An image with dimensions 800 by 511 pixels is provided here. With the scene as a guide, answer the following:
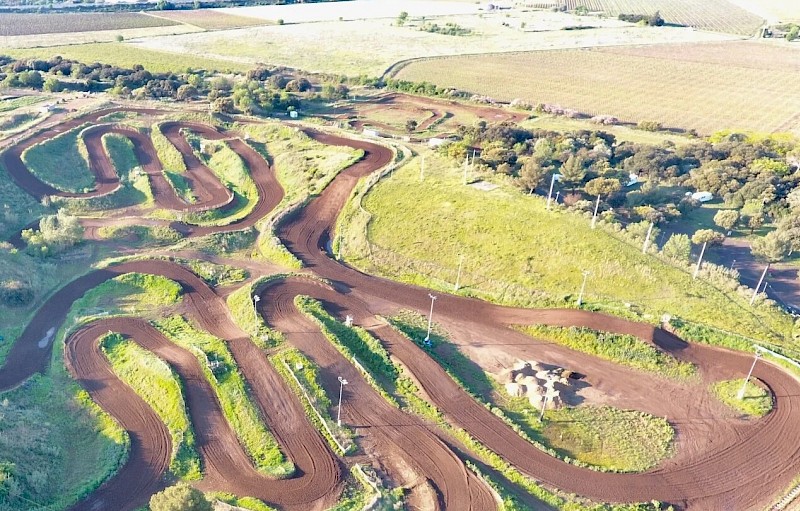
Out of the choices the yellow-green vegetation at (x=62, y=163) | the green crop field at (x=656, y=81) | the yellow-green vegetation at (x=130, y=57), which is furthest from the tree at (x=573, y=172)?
the yellow-green vegetation at (x=130, y=57)

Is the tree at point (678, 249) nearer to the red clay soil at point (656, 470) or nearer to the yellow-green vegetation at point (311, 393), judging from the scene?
the red clay soil at point (656, 470)

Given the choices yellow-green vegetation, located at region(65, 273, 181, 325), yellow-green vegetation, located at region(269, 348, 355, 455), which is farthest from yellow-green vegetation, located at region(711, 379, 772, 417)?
yellow-green vegetation, located at region(65, 273, 181, 325)

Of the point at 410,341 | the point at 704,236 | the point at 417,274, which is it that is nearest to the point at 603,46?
the point at 704,236

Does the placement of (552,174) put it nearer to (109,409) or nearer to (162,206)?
(162,206)

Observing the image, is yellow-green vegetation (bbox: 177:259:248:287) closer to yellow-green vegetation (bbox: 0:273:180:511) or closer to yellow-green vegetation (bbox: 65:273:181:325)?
yellow-green vegetation (bbox: 65:273:181:325)

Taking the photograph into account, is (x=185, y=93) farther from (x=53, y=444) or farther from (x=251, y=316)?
(x=53, y=444)

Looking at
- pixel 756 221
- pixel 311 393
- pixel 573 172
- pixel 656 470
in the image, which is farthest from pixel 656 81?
pixel 311 393

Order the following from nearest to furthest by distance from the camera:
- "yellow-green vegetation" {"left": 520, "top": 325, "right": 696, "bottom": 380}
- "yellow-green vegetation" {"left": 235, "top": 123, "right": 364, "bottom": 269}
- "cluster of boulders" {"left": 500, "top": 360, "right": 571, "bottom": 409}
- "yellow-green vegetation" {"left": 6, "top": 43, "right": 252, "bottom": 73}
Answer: "cluster of boulders" {"left": 500, "top": 360, "right": 571, "bottom": 409} < "yellow-green vegetation" {"left": 520, "top": 325, "right": 696, "bottom": 380} < "yellow-green vegetation" {"left": 235, "top": 123, "right": 364, "bottom": 269} < "yellow-green vegetation" {"left": 6, "top": 43, "right": 252, "bottom": 73}
